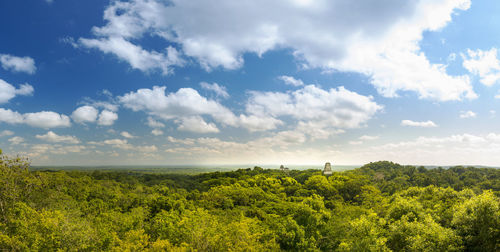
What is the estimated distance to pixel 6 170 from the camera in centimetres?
3603

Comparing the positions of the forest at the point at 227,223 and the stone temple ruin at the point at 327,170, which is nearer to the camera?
the forest at the point at 227,223

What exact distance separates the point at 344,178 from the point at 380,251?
62690 millimetres

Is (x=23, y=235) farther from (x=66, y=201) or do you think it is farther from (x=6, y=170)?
(x=66, y=201)

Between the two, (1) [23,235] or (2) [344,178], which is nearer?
(1) [23,235]

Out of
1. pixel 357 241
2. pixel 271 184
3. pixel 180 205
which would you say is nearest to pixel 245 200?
pixel 180 205

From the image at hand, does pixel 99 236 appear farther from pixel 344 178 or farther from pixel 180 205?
pixel 344 178

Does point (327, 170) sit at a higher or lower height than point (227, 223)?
higher

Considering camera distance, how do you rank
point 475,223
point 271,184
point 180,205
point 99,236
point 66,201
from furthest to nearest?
point 271,184 → point 180,205 → point 66,201 → point 99,236 → point 475,223

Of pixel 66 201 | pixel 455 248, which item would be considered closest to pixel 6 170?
pixel 66 201

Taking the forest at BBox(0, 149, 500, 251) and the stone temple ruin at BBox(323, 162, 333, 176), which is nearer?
the forest at BBox(0, 149, 500, 251)

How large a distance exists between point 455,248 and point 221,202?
42224mm

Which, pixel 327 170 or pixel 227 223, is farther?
pixel 327 170

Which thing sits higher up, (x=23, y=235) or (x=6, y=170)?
(x=6, y=170)

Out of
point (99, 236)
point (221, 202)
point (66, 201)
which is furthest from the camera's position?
point (221, 202)
